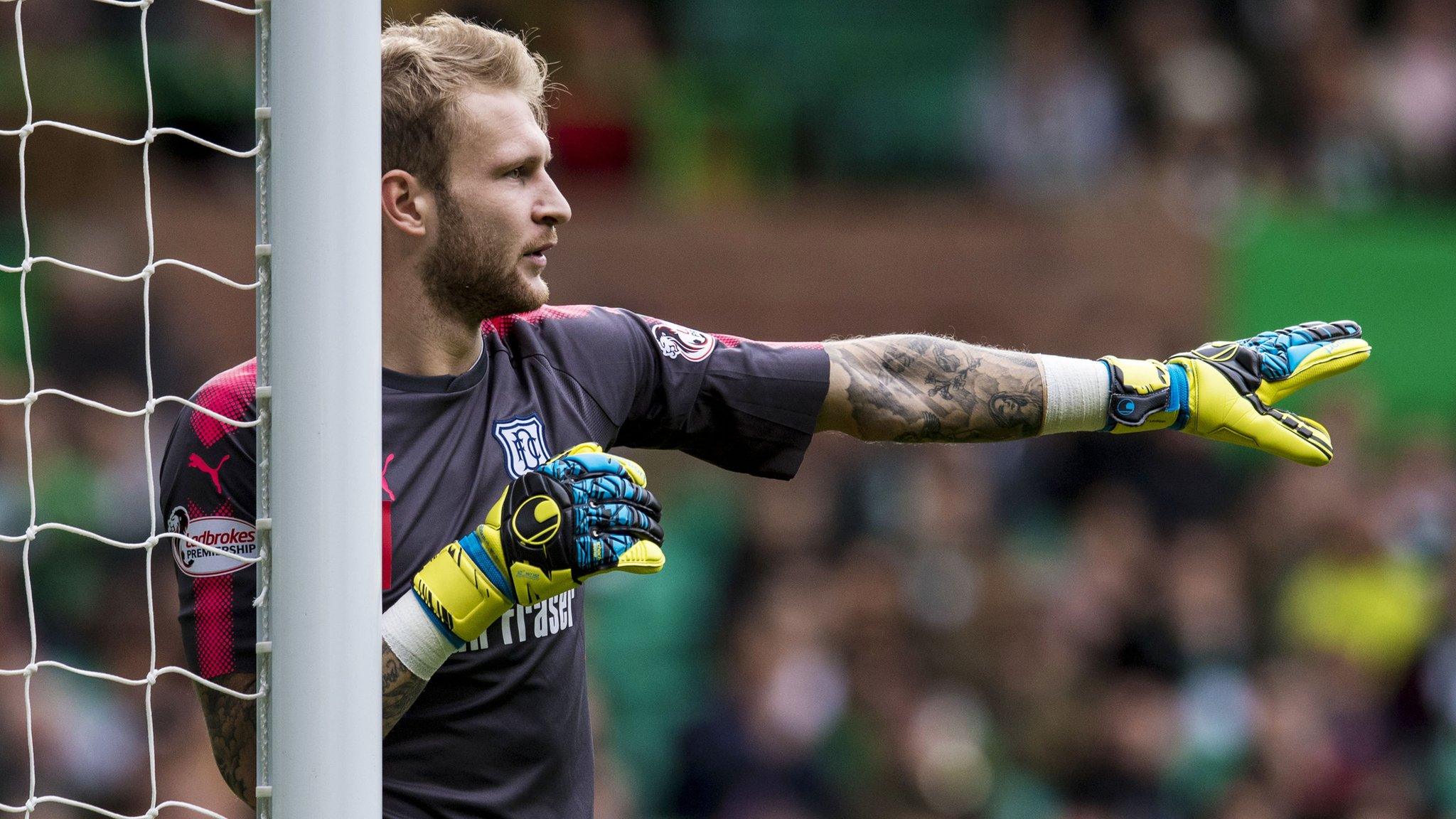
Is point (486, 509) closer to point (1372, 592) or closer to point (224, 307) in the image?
point (1372, 592)

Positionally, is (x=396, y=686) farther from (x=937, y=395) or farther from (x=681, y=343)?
(x=937, y=395)

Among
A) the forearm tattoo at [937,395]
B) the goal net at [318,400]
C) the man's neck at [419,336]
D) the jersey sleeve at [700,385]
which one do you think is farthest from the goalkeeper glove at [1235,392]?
the goal net at [318,400]

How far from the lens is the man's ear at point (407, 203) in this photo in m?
2.81

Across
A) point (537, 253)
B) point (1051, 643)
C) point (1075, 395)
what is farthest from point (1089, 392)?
point (1051, 643)

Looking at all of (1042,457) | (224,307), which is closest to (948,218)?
(1042,457)

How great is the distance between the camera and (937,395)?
3.07 metres

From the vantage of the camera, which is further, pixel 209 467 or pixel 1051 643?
pixel 1051 643

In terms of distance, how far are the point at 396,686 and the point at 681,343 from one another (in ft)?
2.64

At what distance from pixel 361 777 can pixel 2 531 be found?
495 centimetres

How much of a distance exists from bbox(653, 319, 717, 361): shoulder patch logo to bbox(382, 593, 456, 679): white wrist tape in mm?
681

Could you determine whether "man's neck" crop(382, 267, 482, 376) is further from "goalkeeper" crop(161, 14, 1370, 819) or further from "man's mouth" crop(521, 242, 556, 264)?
"man's mouth" crop(521, 242, 556, 264)

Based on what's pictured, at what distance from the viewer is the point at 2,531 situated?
6.77 m

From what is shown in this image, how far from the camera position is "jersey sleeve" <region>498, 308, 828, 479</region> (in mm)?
2990

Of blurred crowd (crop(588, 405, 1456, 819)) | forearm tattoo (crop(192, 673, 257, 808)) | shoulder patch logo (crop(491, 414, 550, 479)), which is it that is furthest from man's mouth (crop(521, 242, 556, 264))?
blurred crowd (crop(588, 405, 1456, 819))
